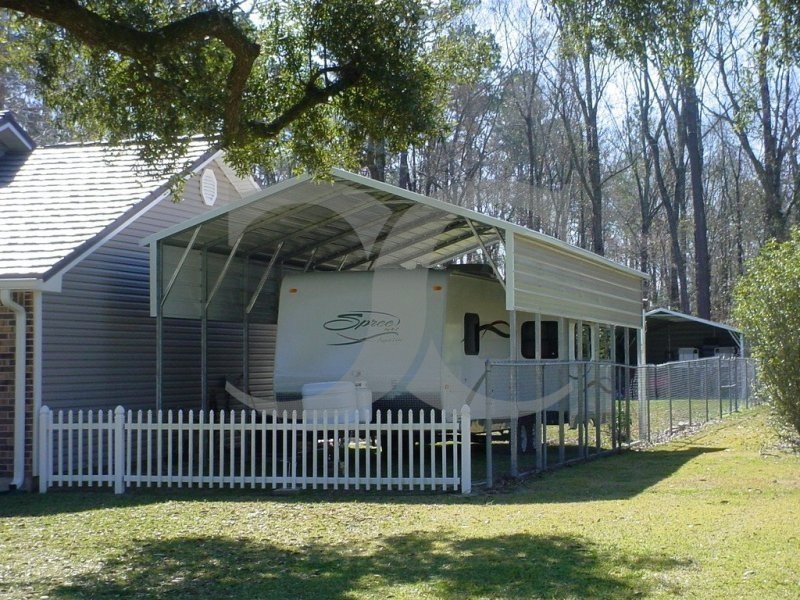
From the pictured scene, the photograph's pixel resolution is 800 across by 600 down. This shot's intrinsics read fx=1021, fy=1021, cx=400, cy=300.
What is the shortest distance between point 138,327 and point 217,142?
4.75 m

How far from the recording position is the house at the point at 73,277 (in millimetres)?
13266

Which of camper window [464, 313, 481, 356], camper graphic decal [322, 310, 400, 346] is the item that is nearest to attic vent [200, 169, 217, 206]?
camper graphic decal [322, 310, 400, 346]

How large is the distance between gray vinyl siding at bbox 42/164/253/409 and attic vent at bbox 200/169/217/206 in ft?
2.03

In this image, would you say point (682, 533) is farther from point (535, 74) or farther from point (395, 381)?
point (535, 74)

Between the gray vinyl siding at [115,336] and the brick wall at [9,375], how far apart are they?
0.28 meters

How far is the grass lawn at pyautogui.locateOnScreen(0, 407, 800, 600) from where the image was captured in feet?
23.7

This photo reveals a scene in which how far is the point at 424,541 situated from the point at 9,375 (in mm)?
6998

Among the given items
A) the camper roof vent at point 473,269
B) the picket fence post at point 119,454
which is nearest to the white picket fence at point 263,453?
the picket fence post at point 119,454

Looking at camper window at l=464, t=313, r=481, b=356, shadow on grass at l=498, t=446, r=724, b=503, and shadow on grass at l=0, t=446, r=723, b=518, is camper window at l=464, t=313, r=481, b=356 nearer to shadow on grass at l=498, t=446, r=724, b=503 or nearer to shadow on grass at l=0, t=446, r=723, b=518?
shadow on grass at l=498, t=446, r=724, b=503

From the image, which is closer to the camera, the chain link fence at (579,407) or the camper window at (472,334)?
the chain link fence at (579,407)

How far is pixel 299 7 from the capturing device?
40.4ft

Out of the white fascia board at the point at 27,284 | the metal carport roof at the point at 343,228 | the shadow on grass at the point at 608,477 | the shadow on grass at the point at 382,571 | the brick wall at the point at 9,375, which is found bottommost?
the shadow on grass at the point at 382,571

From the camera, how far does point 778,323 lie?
47.5 ft

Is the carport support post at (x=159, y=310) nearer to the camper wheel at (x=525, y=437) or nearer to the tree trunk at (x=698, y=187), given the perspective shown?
the camper wheel at (x=525, y=437)
